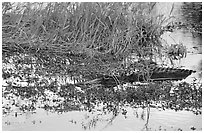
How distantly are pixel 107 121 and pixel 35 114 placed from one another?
771 millimetres

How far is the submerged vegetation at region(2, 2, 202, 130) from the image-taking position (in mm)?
4848

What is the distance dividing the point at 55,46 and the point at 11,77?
1.04m

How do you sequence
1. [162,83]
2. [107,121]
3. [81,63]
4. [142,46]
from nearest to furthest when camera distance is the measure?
[107,121] < [162,83] < [81,63] < [142,46]

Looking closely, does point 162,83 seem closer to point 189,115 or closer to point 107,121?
point 189,115

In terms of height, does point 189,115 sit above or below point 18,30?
below

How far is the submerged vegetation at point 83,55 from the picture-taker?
4848 mm

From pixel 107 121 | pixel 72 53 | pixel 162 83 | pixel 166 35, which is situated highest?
pixel 166 35

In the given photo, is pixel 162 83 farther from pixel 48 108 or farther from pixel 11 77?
pixel 11 77

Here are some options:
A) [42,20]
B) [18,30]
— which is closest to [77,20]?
[42,20]

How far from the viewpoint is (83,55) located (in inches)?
247

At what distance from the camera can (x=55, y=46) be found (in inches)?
247

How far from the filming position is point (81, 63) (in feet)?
19.8

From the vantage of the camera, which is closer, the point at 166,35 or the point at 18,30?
the point at 18,30

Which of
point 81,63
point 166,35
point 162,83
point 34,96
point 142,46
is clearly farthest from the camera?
point 166,35
